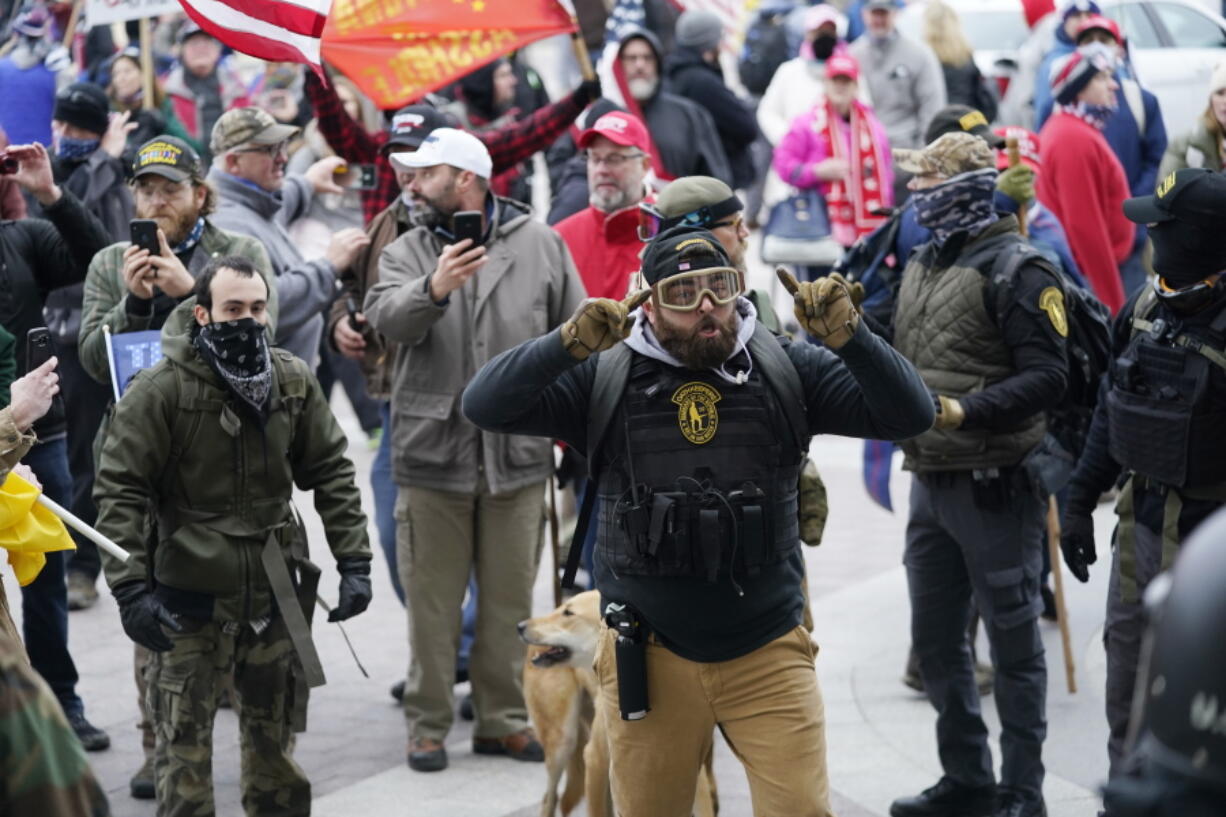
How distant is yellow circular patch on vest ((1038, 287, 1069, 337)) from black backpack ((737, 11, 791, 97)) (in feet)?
39.4

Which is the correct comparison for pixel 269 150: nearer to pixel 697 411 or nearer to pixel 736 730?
pixel 697 411

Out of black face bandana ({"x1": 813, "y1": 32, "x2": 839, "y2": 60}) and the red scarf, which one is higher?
black face bandana ({"x1": 813, "y1": 32, "x2": 839, "y2": 60})

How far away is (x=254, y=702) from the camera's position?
5.67 m

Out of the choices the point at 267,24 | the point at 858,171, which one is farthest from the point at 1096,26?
the point at 267,24

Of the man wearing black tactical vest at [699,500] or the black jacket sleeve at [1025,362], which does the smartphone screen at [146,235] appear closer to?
the man wearing black tactical vest at [699,500]

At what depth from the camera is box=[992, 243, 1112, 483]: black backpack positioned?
617 centimetres

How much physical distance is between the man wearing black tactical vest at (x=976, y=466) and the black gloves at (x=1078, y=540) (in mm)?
297

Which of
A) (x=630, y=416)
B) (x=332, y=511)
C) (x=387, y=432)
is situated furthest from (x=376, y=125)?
(x=630, y=416)

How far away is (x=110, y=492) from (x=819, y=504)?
223 centimetres

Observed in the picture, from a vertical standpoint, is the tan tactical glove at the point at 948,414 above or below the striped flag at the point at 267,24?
below

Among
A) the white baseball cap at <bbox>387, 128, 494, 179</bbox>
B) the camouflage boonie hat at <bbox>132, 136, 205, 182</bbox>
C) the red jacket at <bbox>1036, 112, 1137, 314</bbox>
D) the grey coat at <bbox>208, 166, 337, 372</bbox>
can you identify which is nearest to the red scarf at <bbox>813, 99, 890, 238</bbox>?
the red jacket at <bbox>1036, 112, 1137, 314</bbox>

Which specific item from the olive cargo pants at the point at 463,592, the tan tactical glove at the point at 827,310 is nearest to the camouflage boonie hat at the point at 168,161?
the olive cargo pants at the point at 463,592

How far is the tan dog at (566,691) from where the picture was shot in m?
6.02

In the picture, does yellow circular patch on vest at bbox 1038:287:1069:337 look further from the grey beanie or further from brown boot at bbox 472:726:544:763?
the grey beanie
